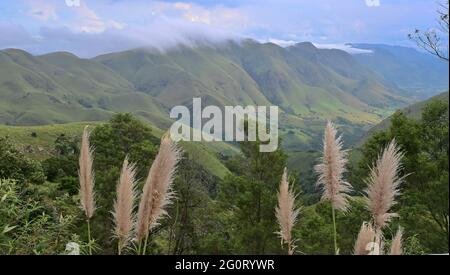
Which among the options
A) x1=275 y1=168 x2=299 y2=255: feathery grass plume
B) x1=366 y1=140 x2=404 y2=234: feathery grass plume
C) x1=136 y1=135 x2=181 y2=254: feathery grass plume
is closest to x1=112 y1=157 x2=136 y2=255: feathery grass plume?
x1=136 y1=135 x2=181 y2=254: feathery grass plume

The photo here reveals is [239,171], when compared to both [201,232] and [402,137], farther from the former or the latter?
[402,137]

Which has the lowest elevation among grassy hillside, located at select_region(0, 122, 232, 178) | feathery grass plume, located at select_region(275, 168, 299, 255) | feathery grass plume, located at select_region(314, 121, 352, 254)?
feathery grass plume, located at select_region(275, 168, 299, 255)

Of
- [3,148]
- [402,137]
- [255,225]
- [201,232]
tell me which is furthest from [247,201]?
[3,148]

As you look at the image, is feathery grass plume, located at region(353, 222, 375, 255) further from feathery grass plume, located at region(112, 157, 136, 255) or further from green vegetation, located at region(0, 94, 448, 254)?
green vegetation, located at region(0, 94, 448, 254)

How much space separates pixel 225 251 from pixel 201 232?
3.72 m

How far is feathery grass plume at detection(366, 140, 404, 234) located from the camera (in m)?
2.90

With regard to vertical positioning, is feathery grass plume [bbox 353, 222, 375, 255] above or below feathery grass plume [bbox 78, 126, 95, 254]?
below

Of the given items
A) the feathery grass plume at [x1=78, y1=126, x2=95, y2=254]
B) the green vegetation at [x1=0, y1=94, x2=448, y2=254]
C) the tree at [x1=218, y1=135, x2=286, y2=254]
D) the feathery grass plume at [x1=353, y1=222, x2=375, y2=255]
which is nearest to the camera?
the feathery grass plume at [x1=353, y1=222, x2=375, y2=255]

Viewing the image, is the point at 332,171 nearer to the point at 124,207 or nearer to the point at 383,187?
the point at 383,187

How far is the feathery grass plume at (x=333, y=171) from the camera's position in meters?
3.29

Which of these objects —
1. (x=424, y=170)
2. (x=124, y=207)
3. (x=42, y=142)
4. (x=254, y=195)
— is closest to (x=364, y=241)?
(x=124, y=207)

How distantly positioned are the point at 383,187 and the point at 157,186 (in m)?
1.42

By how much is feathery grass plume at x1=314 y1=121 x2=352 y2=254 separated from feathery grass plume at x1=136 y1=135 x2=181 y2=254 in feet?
3.56

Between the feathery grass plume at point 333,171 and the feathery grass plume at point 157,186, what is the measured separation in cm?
108
